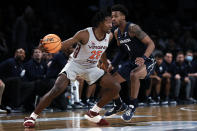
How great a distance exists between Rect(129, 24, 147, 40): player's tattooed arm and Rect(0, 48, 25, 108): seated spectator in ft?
11.8

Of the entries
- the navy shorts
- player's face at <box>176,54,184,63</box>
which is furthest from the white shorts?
player's face at <box>176,54,184,63</box>

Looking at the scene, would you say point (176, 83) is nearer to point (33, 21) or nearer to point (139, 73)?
point (33, 21)

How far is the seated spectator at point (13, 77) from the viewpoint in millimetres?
9516

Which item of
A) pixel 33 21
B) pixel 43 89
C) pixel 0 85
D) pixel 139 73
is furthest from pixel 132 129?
pixel 33 21

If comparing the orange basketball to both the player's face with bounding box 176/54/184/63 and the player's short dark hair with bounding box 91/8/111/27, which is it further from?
the player's face with bounding box 176/54/184/63

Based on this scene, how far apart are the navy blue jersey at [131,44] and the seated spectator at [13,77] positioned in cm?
335

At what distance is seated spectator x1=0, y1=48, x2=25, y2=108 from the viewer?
31.2 ft

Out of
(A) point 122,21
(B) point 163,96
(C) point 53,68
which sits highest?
(A) point 122,21

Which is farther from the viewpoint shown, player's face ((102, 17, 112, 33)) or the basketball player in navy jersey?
the basketball player in navy jersey

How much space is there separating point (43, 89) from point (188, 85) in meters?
4.59

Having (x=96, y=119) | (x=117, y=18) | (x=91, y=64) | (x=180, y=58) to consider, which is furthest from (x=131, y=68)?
(x=180, y=58)

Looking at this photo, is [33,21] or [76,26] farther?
[76,26]

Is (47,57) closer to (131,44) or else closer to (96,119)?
(131,44)

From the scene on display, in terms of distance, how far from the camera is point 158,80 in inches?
460
